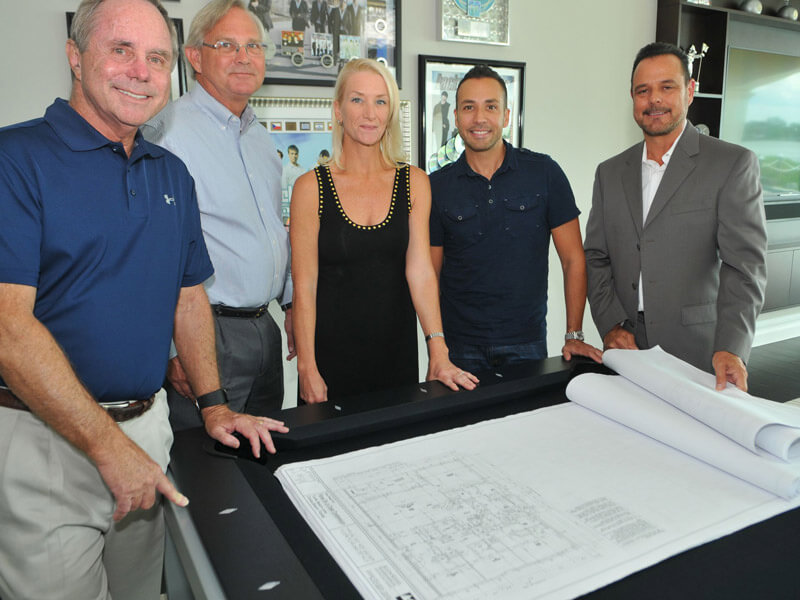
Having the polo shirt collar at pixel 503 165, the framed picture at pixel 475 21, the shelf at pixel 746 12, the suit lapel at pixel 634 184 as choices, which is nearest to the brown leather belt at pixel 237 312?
the polo shirt collar at pixel 503 165

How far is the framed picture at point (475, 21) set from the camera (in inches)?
129

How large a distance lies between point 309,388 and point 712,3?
4.15m

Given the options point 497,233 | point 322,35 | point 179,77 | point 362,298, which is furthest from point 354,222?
point 322,35

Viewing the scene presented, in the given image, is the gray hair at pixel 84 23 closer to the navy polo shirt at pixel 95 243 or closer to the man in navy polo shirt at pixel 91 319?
the man in navy polo shirt at pixel 91 319

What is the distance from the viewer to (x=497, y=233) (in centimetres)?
210

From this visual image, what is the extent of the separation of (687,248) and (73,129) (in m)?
1.74

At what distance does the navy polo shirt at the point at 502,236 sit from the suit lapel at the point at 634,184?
7.2 inches

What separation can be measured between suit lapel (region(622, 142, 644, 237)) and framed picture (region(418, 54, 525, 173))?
1.21 meters

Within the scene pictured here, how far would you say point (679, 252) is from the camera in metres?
1.97

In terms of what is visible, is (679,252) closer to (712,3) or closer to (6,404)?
(6,404)

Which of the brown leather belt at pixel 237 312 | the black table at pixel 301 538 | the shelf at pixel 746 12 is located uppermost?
the shelf at pixel 746 12

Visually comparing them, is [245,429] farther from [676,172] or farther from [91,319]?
[676,172]

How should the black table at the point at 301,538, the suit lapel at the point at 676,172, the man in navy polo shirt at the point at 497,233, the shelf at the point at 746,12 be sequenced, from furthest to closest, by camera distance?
1. the shelf at the point at 746,12
2. the man in navy polo shirt at the point at 497,233
3. the suit lapel at the point at 676,172
4. the black table at the point at 301,538

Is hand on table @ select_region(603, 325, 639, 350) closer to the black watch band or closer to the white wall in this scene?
the black watch band
